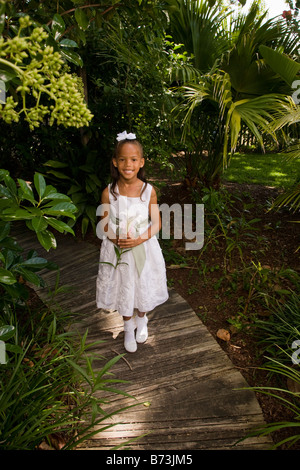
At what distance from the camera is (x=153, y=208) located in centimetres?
221

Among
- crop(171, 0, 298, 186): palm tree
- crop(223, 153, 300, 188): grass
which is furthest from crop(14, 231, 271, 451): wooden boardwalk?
crop(223, 153, 300, 188): grass

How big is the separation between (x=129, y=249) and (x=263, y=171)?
13.4 ft

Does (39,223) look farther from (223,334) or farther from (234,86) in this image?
(234,86)

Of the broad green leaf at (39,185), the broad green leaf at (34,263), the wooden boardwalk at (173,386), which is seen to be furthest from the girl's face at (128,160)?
the wooden boardwalk at (173,386)

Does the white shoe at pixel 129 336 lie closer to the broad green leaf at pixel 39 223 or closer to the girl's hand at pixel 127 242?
the girl's hand at pixel 127 242

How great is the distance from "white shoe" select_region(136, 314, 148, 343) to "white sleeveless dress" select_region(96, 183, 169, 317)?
0.13 metres

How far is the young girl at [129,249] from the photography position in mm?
2152

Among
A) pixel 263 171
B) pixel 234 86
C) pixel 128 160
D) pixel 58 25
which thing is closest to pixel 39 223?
pixel 58 25

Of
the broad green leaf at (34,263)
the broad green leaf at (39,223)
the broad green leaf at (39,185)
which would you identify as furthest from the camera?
the broad green leaf at (34,263)

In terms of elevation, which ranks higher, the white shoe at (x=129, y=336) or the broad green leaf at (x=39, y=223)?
the broad green leaf at (x=39, y=223)

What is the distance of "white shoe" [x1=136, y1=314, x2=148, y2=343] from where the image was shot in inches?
91.3

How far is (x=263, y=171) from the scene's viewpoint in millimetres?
5492
